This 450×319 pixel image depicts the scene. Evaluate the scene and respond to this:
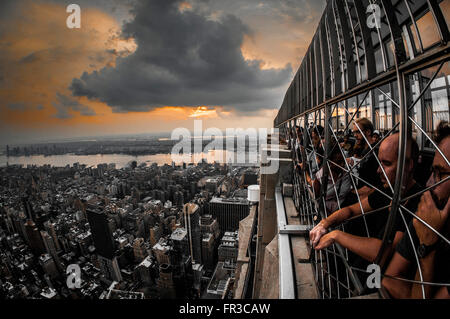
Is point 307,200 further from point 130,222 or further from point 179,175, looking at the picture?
point 179,175

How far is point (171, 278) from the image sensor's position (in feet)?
44.6

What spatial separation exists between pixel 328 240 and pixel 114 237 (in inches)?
885

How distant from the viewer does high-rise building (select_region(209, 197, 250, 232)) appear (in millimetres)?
20767

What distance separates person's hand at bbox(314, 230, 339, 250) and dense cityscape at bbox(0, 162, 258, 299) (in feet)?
27.4

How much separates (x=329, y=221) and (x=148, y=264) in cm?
1667

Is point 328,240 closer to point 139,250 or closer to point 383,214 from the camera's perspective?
point 383,214

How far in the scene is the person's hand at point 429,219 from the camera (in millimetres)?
946

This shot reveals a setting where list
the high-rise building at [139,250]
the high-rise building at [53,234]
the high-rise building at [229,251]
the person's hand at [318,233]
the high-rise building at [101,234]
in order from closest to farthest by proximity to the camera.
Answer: the person's hand at [318,233] → the high-rise building at [101,234] → the high-rise building at [229,251] → the high-rise building at [139,250] → the high-rise building at [53,234]

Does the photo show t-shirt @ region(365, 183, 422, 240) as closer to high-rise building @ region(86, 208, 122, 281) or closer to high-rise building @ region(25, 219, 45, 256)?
high-rise building @ region(86, 208, 122, 281)

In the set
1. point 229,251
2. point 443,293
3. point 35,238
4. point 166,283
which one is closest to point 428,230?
point 443,293

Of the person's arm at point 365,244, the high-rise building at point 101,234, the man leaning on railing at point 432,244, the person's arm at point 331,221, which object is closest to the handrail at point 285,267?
the person's arm at point 331,221

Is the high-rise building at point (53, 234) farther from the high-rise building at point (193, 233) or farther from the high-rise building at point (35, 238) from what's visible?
the high-rise building at point (193, 233)

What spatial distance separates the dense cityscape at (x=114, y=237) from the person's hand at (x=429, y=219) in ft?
29.6
